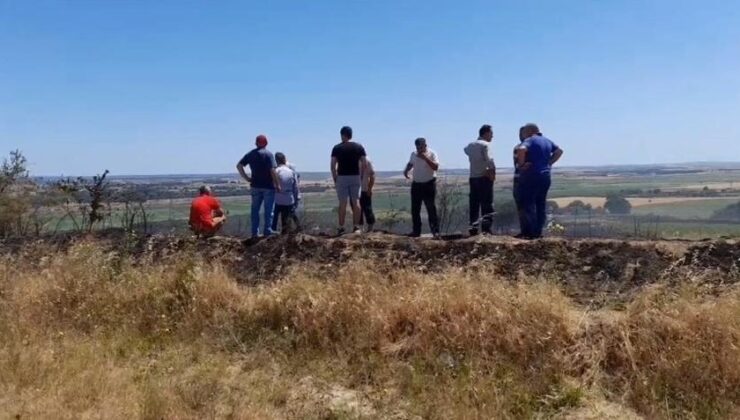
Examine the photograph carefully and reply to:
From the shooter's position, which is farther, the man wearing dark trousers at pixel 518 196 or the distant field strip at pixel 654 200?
the distant field strip at pixel 654 200

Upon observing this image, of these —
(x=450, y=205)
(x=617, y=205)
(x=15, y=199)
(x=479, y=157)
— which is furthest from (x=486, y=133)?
(x=15, y=199)

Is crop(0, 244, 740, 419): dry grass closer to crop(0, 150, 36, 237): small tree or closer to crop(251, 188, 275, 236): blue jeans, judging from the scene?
crop(251, 188, 275, 236): blue jeans

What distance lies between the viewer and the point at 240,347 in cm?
606

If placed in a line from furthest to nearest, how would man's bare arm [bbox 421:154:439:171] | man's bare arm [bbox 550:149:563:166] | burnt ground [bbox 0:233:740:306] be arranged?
man's bare arm [bbox 421:154:439:171]
man's bare arm [bbox 550:149:563:166]
burnt ground [bbox 0:233:740:306]

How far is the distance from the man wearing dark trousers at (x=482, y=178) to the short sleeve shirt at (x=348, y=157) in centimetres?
150

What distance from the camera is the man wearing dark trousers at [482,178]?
8.40 meters

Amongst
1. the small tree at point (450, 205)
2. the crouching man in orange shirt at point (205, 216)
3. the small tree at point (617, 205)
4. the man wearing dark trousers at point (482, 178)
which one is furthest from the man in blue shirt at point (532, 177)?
the small tree at point (617, 205)

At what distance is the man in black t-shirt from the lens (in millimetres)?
8812

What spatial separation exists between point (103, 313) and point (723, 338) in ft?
19.2

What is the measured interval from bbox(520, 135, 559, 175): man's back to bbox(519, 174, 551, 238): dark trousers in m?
0.08

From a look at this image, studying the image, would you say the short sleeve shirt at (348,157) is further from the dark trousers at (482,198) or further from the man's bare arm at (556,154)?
the man's bare arm at (556,154)

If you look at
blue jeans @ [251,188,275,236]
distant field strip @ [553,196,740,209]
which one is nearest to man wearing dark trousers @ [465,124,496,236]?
blue jeans @ [251,188,275,236]

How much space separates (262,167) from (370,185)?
5.15 feet

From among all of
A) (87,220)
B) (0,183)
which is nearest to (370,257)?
A: (87,220)
